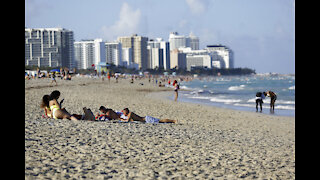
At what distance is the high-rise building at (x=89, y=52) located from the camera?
160 m

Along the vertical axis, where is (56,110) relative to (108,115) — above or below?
above

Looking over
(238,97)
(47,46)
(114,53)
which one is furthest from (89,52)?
(238,97)

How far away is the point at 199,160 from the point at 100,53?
15648 centimetres

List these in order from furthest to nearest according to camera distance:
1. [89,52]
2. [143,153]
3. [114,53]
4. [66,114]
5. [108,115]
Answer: [114,53] < [89,52] < [108,115] < [66,114] < [143,153]

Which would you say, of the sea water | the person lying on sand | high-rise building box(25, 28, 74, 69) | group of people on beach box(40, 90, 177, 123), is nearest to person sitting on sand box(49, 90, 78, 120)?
group of people on beach box(40, 90, 177, 123)

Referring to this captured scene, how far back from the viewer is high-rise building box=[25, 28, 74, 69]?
133125 millimetres

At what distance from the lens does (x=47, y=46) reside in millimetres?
133500

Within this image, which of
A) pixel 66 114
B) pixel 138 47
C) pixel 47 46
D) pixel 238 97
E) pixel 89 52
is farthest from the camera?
pixel 138 47

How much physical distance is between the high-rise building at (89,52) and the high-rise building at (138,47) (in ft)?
104

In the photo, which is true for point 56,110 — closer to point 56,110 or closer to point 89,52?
point 56,110

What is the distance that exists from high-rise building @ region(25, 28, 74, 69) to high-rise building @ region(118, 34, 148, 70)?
59.3m

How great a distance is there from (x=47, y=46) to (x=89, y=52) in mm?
32496
